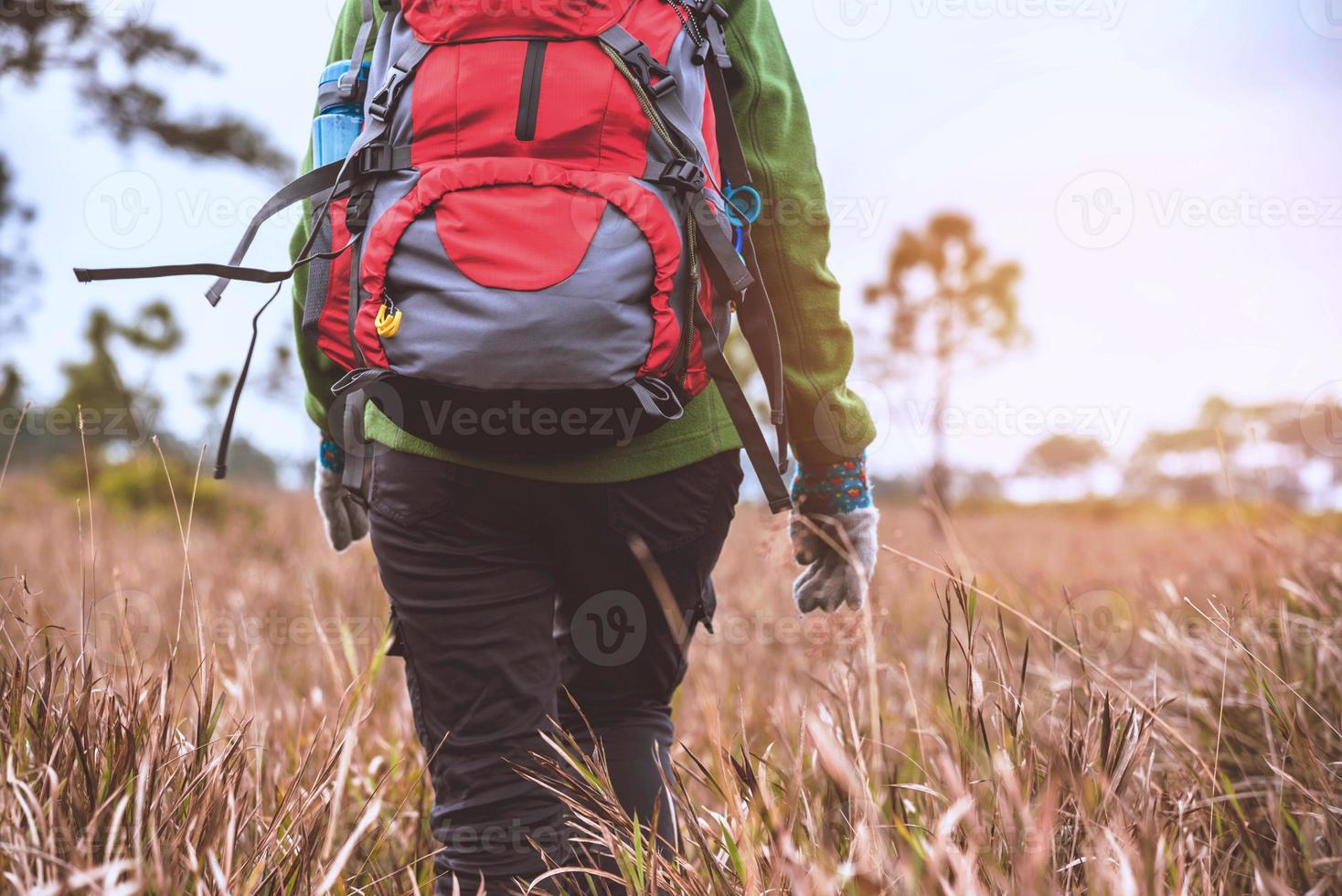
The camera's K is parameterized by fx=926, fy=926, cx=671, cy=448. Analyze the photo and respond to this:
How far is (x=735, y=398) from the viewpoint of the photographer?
140 centimetres

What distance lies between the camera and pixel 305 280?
4.96 feet

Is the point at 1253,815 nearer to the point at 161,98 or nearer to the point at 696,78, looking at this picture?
the point at 696,78

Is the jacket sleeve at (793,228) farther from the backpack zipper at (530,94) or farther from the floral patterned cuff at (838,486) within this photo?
the backpack zipper at (530,94)

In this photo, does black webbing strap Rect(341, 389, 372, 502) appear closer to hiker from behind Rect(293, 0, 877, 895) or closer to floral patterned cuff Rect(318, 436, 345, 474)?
hiker from behind Rect(293, 0, 877, 895)

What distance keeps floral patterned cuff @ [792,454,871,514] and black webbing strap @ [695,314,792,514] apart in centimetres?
18

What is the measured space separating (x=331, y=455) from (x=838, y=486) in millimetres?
939

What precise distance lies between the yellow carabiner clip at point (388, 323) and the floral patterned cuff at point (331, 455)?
22.1 inches

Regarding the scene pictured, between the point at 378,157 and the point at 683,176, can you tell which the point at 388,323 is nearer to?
the point at 378,157

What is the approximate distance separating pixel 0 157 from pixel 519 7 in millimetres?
8061

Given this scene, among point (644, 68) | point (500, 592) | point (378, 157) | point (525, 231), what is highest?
point (644, 68)

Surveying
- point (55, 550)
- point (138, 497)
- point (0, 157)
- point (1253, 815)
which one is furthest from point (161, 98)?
point (1253, 815)
